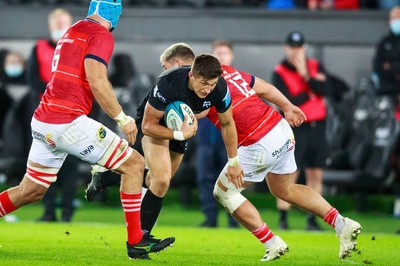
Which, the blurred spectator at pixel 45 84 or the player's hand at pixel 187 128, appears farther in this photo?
the blurred spectator at pixel 45 84

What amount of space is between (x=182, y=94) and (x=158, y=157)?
3.21 ft

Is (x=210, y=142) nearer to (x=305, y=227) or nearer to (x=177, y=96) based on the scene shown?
(x=305, y=227)

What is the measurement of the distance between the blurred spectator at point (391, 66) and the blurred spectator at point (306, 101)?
2.31 meters

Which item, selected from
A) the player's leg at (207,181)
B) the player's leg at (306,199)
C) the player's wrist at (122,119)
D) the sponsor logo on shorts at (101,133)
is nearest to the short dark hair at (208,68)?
the player's wrist at (122,119)

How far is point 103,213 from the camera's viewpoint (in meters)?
16.7

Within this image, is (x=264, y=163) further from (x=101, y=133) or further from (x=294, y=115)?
(x=101, y=133)

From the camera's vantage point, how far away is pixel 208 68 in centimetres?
920

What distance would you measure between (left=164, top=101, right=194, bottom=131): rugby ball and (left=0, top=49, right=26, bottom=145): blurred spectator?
9.37m

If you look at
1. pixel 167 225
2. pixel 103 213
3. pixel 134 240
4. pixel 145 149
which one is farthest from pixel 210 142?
pixel 134 240

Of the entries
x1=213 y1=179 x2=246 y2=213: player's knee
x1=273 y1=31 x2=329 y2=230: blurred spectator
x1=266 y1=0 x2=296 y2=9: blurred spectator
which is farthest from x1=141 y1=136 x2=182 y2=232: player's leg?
x1=266 y1=0 x2=296 y2=9: blurred spectator

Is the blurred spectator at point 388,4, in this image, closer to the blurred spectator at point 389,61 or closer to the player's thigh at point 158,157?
the blurred spectator at point 389,61

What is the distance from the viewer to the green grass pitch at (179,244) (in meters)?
9.88

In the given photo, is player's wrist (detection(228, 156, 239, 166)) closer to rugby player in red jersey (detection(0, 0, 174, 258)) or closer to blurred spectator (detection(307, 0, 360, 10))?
rugby player in red jersey (detection(0, 0, 174, 258))

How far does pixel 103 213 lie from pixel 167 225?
204cm
